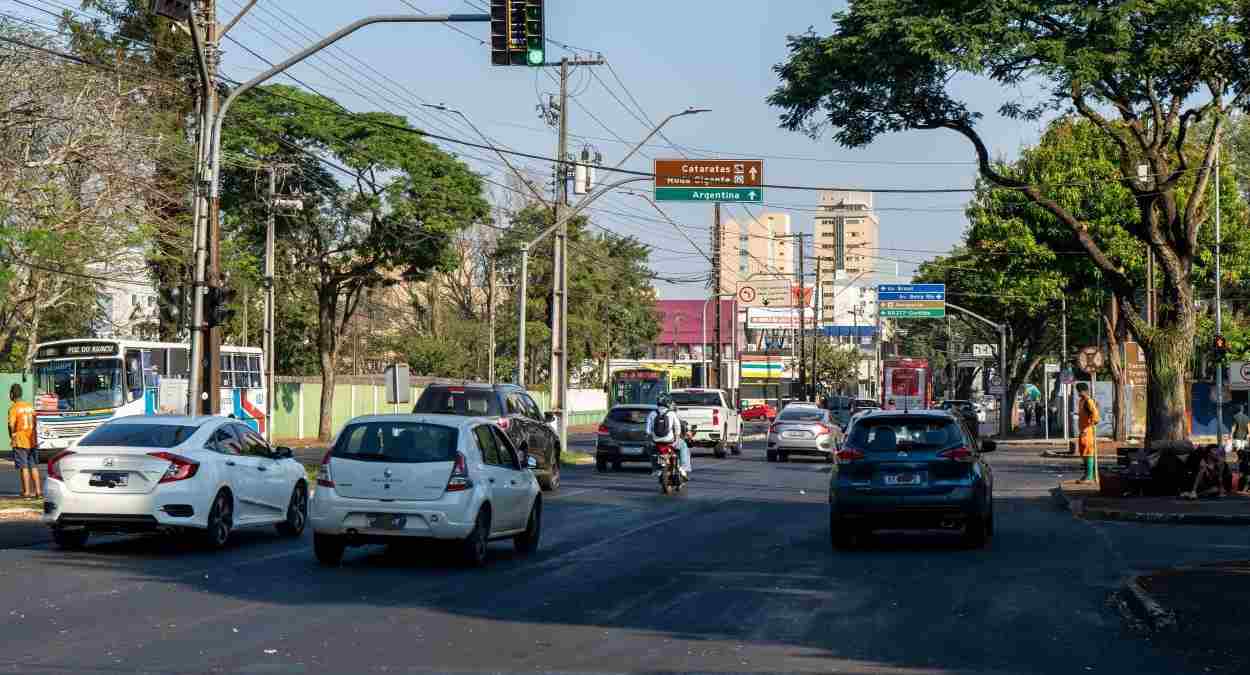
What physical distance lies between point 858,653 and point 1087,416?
20.5 meters

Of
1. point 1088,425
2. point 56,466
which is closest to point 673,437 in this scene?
point 1088,425

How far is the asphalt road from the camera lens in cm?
1020

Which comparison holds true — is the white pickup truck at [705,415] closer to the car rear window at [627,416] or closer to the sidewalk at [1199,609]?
the car rear window at [627,416]

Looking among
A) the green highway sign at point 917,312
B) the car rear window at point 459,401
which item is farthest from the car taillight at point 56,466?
the green highway sign at point 917,312

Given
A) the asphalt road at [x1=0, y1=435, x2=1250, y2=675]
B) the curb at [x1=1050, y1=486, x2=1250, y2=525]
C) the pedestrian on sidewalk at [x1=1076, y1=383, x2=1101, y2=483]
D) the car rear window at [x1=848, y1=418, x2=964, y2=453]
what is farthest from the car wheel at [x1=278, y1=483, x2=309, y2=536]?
the pedestrian on sidewalk at [x1=1076, y1=383, x2=1101, y2=483]

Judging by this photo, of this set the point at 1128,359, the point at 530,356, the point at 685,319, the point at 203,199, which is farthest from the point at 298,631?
the point at 685,319

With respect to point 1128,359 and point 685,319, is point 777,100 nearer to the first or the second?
point 1128,359

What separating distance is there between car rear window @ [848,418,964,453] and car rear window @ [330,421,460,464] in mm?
5145

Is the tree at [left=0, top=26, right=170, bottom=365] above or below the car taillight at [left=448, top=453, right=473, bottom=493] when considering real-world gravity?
above

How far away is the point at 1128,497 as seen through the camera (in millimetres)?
25844

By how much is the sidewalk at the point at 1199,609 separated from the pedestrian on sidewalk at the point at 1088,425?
14.2 m

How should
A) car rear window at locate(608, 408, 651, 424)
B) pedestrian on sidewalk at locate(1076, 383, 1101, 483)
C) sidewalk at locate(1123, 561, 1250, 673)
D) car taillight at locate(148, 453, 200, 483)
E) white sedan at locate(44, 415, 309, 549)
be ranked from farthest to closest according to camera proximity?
Answer: car rear window at locate(608, 408, 651, 424) < pedestrian on sidewalk at locate(1076, 383, 1101, 483) < car taillight at locate(148, 453, 200, 483) < white sedan at locate(44, 415, 309, 549) < sidewalk at locate(1123, 561, 1250, 673)

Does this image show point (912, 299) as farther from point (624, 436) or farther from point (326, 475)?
point (326, 475)

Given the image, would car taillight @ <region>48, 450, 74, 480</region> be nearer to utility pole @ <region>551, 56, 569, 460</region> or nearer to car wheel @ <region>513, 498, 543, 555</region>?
car wheel @ <region>513, 498, 543, 555</region>
